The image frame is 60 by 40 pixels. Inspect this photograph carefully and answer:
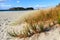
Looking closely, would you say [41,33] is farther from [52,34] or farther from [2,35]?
[2,35]

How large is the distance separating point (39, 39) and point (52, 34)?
46 centimetres

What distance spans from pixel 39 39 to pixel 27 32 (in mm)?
711

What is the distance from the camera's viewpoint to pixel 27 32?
7320 mm

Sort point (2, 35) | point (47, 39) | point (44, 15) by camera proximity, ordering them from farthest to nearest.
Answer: point (44, 15), point (2, 35), point (47, 39)

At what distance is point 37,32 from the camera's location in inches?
285

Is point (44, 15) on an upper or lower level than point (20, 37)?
upper

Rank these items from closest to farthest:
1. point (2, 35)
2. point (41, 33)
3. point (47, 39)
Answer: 1. point (47, 39)
2. point (41, 33)
3. point (2, 35)

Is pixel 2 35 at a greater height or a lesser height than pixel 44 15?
lesser

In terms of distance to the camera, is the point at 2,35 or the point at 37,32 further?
the point at 2,35

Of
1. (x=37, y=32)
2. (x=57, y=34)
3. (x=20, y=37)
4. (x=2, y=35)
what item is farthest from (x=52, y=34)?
(x=2, y=35)

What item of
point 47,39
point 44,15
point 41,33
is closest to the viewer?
point 47,39

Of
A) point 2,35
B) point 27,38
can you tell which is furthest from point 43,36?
point 2,35

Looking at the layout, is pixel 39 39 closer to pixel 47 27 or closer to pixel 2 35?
pixel 47 27

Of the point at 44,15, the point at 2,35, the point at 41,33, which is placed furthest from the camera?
the point at 44,15
